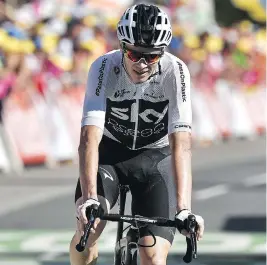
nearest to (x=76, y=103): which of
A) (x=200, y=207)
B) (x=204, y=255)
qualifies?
(x=200, y=207)

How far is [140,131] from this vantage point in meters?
6.66

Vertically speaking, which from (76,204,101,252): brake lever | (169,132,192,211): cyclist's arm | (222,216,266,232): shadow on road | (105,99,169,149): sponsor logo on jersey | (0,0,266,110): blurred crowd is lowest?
(76,204,101,252): brake lever

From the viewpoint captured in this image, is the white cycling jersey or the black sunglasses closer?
the black sunglasses

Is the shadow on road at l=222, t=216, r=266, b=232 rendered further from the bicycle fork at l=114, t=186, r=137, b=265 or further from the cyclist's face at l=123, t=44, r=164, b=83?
the cyclist's face at l=123, t=44, r=164, b=83

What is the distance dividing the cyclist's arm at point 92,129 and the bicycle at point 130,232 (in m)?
0.26

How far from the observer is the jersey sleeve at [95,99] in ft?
21.0

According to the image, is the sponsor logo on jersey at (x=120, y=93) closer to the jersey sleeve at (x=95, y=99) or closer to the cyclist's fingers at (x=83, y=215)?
the jersey sleeve at (x=95, y=99)

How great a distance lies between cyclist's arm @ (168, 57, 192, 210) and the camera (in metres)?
6.20

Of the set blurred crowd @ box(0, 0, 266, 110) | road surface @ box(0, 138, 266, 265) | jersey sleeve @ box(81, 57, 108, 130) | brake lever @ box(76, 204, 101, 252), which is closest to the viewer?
brake lever @ box(76, 204, 101, 252)

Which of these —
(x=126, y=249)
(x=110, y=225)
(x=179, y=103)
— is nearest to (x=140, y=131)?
(x=179, y=103)

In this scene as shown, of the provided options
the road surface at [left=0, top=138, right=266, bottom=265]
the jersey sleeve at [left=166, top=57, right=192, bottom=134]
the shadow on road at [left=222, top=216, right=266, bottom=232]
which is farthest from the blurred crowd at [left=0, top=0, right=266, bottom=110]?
the jersey sleeve at [left=166, top=57, right=192, bottom=134]

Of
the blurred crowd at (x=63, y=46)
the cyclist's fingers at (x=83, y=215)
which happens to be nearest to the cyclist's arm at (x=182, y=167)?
the cyclist's fingers at (x=83, y=215)

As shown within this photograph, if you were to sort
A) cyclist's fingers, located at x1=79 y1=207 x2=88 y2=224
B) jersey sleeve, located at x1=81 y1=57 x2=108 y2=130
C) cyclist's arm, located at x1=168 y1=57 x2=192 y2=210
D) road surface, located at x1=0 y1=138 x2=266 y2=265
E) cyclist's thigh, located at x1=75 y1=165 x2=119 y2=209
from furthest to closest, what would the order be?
road surface, located at x1=0 y1=138 x2=266 y2=265, cyclist's thigh, located at x1=75 y1=165 x2=119 y2=209, jersey sleeve, located at x1=81 y1=57 x2=108 y2=130, cyclist's arm, located at x1=168 y1=57 x2=192 y2=210, cyclist's fingers, located at x1=79 y1=207 x2=88 y2=224

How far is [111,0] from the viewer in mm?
24672
